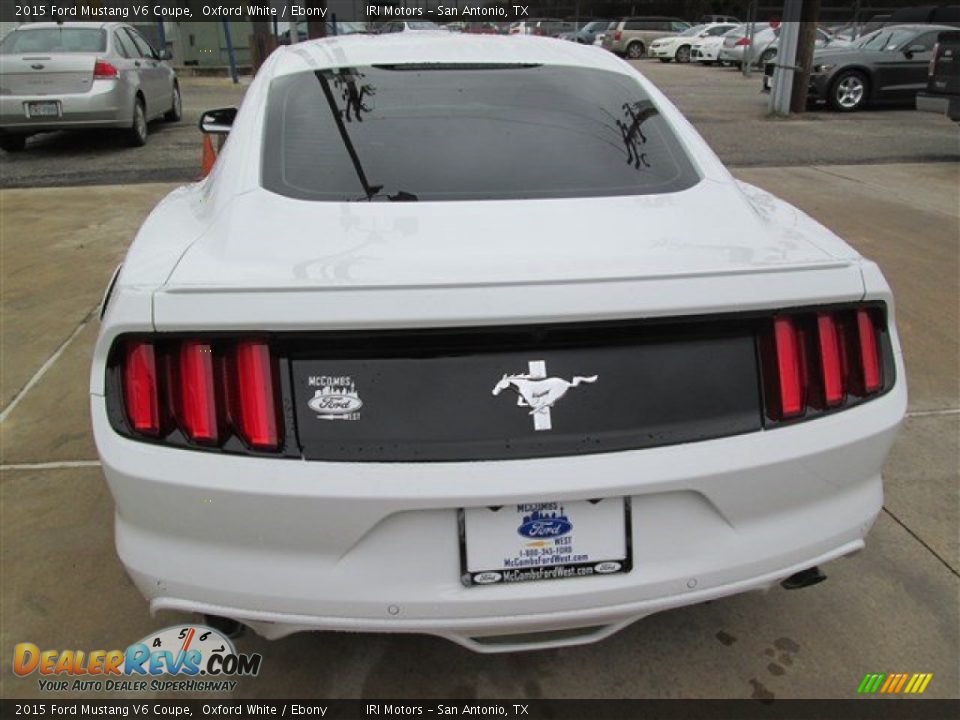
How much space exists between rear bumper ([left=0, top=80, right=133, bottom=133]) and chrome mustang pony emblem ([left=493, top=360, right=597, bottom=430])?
9387 millimetres

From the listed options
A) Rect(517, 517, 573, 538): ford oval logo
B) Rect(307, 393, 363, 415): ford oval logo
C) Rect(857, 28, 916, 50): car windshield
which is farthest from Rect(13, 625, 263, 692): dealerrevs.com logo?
Rect(857, 28, 916, 50): car windshield

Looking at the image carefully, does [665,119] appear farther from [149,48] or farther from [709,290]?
[149,48]

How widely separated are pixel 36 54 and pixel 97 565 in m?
8.70

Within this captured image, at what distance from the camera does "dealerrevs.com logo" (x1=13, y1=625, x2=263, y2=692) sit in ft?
7.09

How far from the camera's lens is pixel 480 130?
2562mm

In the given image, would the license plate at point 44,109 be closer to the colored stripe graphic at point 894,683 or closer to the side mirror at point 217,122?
the side mirror at point 217,122

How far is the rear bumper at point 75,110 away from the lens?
30.0 feet

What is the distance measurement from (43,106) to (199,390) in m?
9.24

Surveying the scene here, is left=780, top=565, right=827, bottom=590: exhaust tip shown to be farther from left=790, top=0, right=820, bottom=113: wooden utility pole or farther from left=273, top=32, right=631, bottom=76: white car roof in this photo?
left=790, top=0, right=820, bottom=113: wooden utility pole

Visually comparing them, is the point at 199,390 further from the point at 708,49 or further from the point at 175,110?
the point at 708,49

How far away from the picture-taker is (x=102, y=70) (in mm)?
9344

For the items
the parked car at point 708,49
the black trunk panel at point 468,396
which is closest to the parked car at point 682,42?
the parked car at point 708,49

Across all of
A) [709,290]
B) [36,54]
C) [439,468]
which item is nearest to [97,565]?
[439,468]

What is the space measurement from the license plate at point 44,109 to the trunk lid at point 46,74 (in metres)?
0.13
